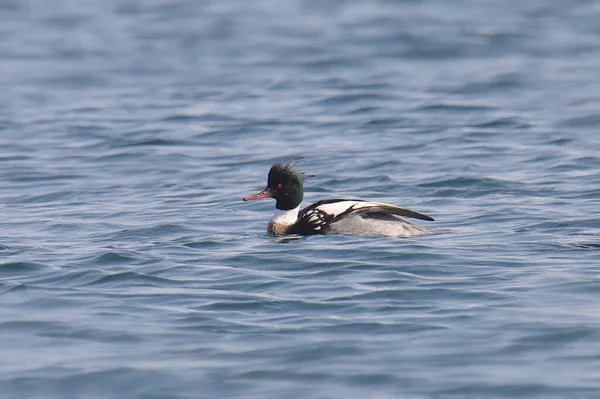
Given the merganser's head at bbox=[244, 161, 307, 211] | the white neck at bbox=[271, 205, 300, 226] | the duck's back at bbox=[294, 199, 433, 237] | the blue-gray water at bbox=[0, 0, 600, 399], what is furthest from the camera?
the merganser's head at bbox=[244, 161, 307, 211]

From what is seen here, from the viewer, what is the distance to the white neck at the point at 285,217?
13557mm

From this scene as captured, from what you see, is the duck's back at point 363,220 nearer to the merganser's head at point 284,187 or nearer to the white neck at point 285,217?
the white neck at point 285,217

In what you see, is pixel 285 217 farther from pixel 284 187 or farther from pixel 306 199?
pixel 306 199

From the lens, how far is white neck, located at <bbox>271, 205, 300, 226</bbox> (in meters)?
13.6

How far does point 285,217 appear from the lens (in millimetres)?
13633

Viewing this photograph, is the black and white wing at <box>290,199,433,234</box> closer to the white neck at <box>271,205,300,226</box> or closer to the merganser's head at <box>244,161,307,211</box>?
the white neck at <box>271,205,300,226</box>

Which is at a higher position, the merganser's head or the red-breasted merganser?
the merganser's head

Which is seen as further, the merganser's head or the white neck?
the merganser's head

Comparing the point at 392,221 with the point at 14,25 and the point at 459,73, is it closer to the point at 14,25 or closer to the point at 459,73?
the point at 459,73

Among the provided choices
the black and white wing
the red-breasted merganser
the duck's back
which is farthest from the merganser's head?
the duck's back

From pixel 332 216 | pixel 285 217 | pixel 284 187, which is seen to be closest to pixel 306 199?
pixel 284 187

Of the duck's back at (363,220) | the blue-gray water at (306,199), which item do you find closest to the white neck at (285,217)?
the duck's back at (363,220)

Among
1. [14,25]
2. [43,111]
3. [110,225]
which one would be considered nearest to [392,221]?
[110,225]

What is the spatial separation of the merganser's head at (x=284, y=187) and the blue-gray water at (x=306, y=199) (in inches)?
20.1
